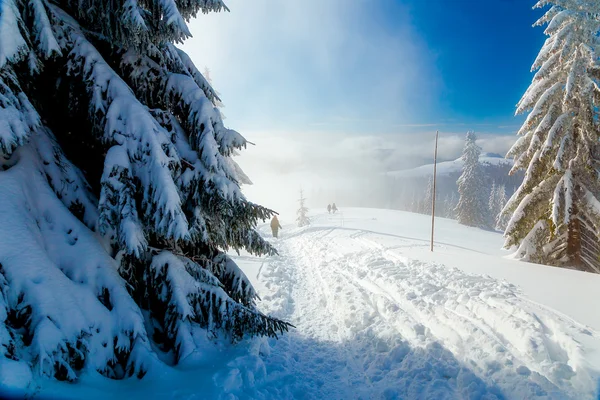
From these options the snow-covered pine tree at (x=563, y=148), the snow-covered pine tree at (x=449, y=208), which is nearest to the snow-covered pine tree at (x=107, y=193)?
the snow-covered pine tree at (x=563, y=148)

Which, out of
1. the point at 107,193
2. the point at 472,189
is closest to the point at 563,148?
the point at 107,193

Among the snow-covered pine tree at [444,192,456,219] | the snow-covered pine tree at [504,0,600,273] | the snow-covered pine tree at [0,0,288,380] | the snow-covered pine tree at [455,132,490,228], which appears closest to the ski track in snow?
the snow-covered pine tree at [0,0,288,380]

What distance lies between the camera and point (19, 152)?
3242 millimetres

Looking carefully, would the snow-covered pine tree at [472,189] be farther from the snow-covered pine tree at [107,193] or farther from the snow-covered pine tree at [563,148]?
the snow-covered pine tree at [107,193]

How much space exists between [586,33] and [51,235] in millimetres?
17615

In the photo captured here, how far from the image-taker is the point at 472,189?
42.5 m

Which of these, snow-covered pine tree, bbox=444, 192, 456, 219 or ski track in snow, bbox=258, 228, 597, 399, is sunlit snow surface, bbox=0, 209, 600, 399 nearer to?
ski track in snow, bbox=258, 228, 597, 399

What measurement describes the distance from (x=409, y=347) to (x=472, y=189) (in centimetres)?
4418

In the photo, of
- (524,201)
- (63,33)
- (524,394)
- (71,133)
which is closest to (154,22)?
(63,33)

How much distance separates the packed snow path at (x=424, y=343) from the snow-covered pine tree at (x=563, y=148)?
5602 mm

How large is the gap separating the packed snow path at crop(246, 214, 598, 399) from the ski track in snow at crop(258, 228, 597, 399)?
0.02 metres

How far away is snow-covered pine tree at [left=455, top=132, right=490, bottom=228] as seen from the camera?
4209cm

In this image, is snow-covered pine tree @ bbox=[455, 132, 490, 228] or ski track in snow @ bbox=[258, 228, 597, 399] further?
snow-covered pine tree @ bbox=[455, 132, 490, 228]

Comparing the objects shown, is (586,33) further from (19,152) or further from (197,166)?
(19,152)
